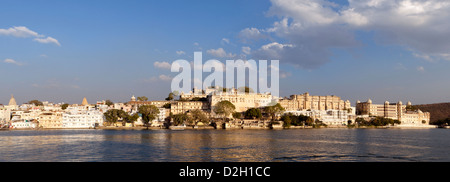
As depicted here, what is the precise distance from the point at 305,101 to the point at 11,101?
78.7 meters

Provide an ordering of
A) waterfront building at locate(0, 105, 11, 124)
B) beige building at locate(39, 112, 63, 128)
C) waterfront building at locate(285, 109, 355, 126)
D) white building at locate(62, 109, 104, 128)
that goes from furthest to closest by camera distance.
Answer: waterfront building at locate(285, 109, 355, 126), waterfront building at locate(0, 105, 11, 124), white building at locate(62, 109, 104, 128), beige building at locate(39, 112, 63, 128)

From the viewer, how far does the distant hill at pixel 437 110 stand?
12719cm

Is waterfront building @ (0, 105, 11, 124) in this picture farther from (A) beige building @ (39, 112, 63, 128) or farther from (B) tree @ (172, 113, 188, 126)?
Answer: (B) tree @ (172, 113, 188, 126)

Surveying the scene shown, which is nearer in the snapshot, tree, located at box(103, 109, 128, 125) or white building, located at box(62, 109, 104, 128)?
tree, located at box(103, 109, 128, 125)

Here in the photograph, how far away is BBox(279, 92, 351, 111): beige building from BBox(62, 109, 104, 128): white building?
46.8 m

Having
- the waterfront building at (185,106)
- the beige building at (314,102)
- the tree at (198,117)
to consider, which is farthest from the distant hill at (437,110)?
the tree at (198,117)

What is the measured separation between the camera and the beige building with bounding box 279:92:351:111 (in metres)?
95.2

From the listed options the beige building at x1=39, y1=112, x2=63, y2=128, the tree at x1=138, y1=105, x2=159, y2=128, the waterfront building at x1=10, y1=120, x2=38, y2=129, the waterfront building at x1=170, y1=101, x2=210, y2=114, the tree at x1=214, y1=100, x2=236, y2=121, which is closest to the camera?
the waterfront building at x1=10, y1=120, x2=38, y2=129

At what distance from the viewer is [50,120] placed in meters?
66.9

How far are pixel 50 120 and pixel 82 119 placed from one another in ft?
18.5

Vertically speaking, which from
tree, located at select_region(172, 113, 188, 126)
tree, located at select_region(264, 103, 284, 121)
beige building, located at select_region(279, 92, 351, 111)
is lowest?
tree, located at select_region(172, 113, 188, 126)

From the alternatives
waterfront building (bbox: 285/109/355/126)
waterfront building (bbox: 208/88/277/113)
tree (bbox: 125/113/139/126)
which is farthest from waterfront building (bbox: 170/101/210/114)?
waterfront building (bbox: 285/109/355/126)

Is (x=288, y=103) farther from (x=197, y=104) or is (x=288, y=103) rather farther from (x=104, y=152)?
(x=104, y=152)
